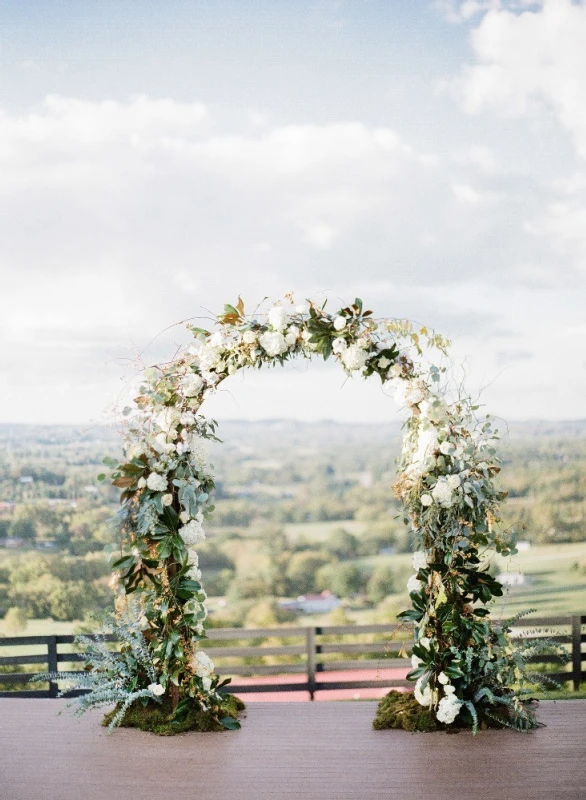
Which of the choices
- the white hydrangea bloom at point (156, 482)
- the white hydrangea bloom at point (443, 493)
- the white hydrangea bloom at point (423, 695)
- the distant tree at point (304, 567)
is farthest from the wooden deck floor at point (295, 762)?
the distant tree at point (304, 567)

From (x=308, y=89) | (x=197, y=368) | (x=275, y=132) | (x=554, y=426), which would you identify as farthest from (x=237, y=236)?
(x=197, y=368)

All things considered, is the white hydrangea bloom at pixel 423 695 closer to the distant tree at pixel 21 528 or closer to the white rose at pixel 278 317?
the white rose at pixel 278 317

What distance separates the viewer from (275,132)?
12.0m

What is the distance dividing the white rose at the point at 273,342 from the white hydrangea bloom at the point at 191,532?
119 centimetres

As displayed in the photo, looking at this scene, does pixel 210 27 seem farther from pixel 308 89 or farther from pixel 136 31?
pixel 308 89

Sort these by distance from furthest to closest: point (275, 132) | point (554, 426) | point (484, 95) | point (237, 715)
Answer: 1. point (554, 426)
2. point (275, 132)
3. point (484, 95)
4. point (237, 715)

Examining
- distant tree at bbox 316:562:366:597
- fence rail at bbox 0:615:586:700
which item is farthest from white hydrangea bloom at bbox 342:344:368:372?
distant tree at bbox 316:562:366:597

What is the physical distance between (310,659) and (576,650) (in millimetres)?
2199

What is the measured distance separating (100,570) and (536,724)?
10053 millimetres

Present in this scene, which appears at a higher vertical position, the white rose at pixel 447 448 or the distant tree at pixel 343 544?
the white rose at pixel 447 448

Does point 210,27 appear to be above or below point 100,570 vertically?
above

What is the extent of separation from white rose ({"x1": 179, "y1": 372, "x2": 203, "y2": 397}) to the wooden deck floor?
2122 millimetres

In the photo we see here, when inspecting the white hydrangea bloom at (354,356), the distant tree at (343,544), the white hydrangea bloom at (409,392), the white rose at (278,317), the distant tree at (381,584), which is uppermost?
the white rose at (278,317)

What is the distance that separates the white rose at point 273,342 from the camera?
516cm
